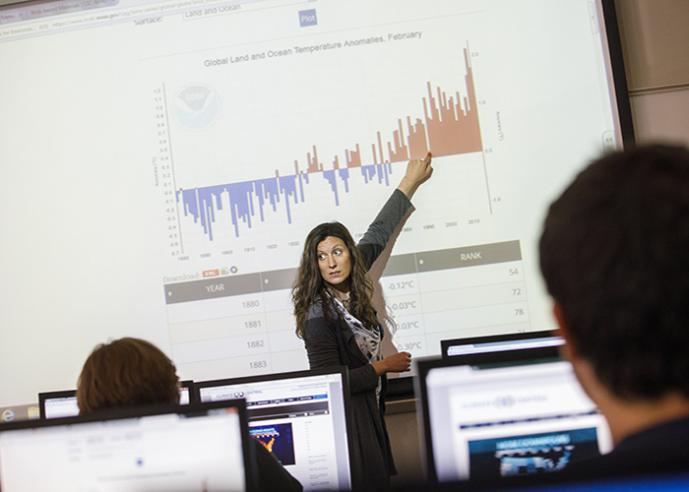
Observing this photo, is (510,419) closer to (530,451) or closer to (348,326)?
(530,451)

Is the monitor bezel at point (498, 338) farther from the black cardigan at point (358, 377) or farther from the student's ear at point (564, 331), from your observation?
the student's ear at point (564, 331)

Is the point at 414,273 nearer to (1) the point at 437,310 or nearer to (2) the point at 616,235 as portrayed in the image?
(1) the point at 437,310

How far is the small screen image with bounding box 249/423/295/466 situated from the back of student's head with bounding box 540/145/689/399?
144 centimetres

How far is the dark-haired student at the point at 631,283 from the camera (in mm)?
666

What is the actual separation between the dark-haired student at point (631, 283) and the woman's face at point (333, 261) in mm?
2448

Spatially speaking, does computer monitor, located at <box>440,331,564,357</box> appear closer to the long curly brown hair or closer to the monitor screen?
the long curly brown hair

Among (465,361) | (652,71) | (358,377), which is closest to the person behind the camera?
(465,361)

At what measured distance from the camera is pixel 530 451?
1.39m

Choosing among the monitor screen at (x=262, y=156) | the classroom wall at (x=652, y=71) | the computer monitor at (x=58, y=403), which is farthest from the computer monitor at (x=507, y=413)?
the classroom wall at (x=652, y=71)

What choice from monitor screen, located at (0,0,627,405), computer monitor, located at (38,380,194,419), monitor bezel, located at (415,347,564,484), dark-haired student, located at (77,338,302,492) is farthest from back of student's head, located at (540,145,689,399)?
monitor screen, located at (0,0,627,405)

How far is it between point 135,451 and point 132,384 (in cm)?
24

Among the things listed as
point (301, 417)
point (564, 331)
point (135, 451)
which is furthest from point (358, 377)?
point (564, 331)

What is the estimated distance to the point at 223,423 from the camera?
1.45 metres

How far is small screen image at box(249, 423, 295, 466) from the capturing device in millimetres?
2059
